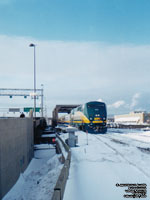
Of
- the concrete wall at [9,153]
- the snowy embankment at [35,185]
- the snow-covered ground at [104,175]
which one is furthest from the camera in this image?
the concrete wall at [9,153]

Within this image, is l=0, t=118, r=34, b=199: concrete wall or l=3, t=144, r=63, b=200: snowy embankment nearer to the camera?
l=3, t=144, r=63, b=200: snowy embankment

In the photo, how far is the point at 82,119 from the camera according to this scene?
109 ft

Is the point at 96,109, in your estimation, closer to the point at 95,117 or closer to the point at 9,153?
the point at 95,117

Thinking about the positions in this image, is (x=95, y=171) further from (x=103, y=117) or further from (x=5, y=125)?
(x=103, y=117)

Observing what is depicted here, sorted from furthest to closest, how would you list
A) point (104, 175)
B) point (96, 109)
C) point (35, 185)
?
point (96, 109) < point (35, 185) < point (104, 175)

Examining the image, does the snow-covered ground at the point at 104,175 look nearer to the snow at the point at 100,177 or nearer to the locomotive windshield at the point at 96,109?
the snow at the point at 100,177

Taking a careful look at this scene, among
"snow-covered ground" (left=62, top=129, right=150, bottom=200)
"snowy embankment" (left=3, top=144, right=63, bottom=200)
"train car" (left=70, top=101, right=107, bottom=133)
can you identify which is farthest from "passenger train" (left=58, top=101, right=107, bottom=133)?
"snow-covered ground" (left=62, top=129, right=150, bottom=200)

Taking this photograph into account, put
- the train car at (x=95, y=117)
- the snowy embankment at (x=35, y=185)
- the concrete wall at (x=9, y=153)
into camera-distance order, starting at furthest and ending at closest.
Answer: the train car at (x=95, y=117), the concrete wall at (x=9, y=153), the snowy embankment at (x=35, y=185)

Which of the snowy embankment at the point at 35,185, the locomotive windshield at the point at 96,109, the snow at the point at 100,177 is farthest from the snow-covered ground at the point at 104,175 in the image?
the locomotive windshield at the point at 96,109

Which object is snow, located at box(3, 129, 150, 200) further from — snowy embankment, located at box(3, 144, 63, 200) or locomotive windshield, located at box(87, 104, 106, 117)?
locomotive windshield, located at box(87, 104, 106, 117)

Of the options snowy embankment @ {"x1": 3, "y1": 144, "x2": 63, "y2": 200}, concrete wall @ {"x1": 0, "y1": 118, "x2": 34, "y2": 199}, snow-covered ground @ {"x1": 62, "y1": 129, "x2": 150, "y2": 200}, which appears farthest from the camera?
concrete wall @ {"x1": 0, "y1": 118, "x2": 34, "y2": 199}

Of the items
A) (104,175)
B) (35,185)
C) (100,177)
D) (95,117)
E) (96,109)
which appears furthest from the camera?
(96,109)

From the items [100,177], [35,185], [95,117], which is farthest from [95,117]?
[100,177]

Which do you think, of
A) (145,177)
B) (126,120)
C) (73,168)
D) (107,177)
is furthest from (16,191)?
(126,120)
